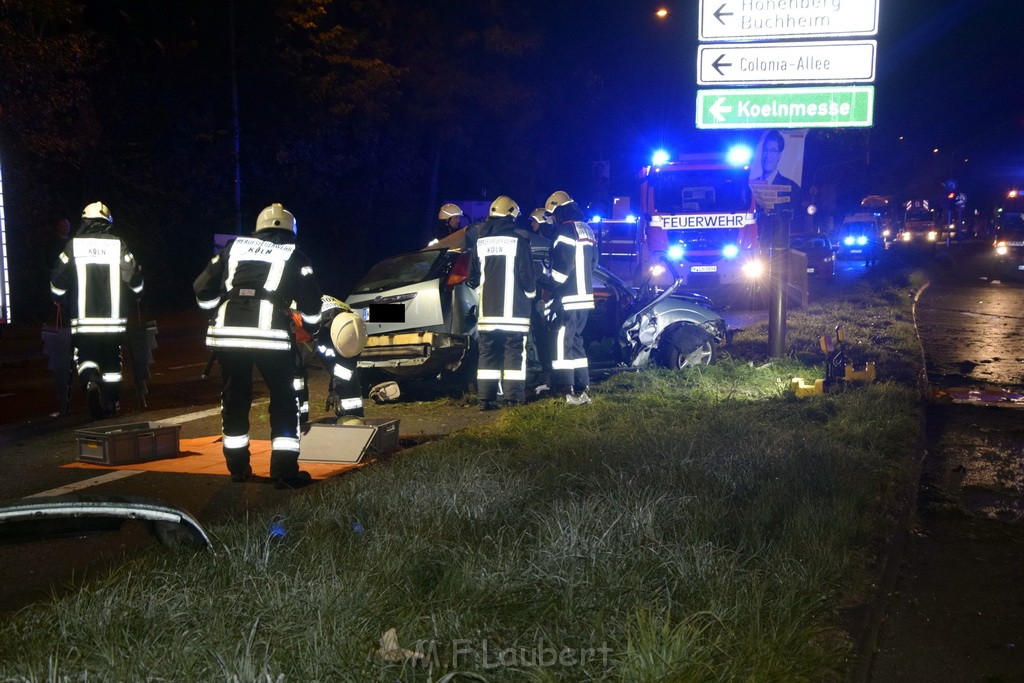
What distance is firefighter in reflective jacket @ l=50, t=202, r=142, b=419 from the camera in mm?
8664

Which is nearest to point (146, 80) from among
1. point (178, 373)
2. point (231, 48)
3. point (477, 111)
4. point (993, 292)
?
point (231, 48)

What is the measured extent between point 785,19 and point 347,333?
19.3 ft

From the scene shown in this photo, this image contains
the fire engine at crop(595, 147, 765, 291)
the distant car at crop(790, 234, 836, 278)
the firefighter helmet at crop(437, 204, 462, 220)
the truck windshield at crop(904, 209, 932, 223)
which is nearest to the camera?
the firefighter helmet at crop(437, 204, 462, 220)

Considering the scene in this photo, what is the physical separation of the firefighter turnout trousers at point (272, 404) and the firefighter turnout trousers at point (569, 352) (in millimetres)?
3574

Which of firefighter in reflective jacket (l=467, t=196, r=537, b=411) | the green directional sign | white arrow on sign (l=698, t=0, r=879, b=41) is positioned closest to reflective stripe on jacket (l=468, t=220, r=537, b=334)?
firefighter in reflective jacket (l=467, t=196, r=537, b=411)

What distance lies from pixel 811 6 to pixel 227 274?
22.2ft

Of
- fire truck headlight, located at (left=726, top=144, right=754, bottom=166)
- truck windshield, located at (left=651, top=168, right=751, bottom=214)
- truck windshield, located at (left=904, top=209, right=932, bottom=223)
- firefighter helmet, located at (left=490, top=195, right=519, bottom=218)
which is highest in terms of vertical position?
truck windshield, located at (left=904, top=209, right=932, bottom=223)

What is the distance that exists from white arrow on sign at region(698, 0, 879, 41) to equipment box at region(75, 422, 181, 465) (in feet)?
21.5

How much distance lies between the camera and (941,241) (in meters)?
57.5

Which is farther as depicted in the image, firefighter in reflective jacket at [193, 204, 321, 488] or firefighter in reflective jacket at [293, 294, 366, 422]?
firefighter in reflective jacket at [293, 294, 366, 422]

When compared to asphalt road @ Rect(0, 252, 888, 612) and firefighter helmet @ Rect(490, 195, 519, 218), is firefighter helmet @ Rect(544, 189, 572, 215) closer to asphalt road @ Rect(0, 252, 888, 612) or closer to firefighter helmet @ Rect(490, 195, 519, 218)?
firefighter helmet @ Rect(490, 195, 519, 218)

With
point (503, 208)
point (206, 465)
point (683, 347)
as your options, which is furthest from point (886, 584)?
point (683, 347)

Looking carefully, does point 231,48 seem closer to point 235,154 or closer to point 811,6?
point 235,154

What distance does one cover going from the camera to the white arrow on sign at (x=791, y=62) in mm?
10141
